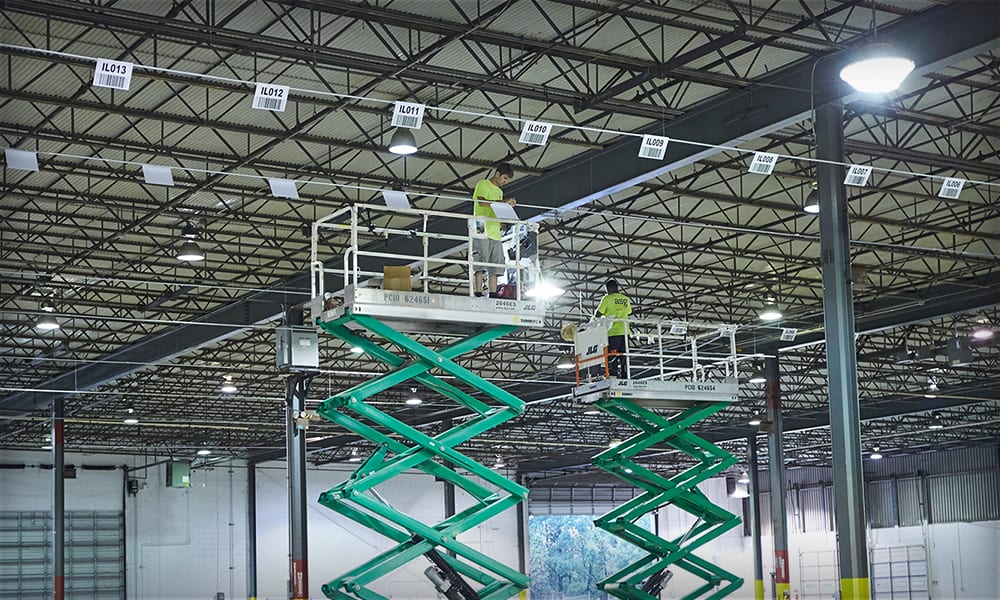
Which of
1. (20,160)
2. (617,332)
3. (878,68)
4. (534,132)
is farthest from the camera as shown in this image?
(617,332)

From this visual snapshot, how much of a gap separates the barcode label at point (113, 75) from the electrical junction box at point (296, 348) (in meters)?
19.0

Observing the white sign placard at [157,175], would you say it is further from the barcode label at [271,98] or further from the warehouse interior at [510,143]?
the barcode label at [271,98]

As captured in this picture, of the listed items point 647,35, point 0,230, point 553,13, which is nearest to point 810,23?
point 647,35

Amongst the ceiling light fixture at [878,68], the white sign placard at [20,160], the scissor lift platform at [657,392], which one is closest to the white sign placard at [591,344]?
the scissor lift platform at [657,392]

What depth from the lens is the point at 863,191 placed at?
121ft

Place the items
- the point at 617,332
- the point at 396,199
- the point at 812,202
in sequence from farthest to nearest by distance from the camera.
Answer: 1. the point at 812,202
2. the point at 396,199
3. the point at 617,332

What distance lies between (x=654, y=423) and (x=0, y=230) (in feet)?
72.0

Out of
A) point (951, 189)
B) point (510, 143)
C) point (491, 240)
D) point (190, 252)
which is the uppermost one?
point (510, 143)

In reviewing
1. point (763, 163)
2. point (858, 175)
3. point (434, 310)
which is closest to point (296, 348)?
point (763, 163)

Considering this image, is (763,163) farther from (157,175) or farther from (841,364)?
(157,175)

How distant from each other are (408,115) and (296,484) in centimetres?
1940

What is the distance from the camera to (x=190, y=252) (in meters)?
36.6

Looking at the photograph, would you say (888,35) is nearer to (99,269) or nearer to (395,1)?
(395,1)

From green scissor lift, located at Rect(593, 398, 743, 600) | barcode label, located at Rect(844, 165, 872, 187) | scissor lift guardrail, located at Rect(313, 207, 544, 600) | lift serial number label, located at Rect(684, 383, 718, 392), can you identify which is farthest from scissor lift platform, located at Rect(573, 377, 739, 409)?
scissor lift guardrail, located at Rect(313, 207, 544, 600)
